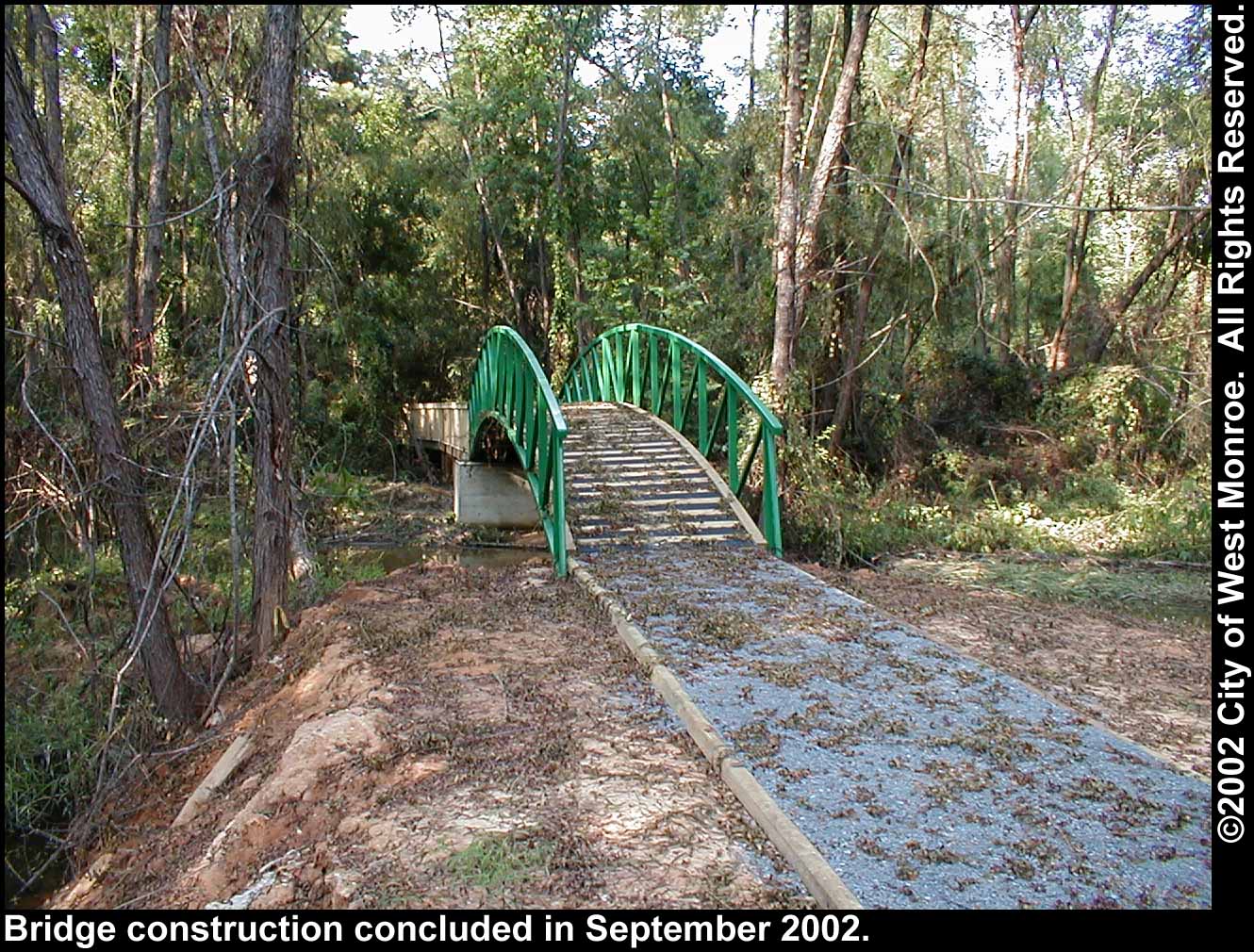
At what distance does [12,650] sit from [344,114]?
15.0 meters

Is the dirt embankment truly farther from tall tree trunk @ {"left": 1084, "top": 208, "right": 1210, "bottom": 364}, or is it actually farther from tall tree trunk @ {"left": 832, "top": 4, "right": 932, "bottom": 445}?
tall tree trunk @ {"left": 1084, "top": 208, "right": 1210, "bottom": 364}

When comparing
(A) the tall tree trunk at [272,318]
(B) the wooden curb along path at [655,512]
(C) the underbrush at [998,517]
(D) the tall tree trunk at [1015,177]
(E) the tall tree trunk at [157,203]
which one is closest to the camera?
(B) the wooden curb along path at [655,512]

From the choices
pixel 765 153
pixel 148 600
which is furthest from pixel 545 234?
pixel 148 600

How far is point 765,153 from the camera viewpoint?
16.0m

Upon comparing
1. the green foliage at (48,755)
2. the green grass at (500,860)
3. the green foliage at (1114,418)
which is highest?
the green foliage at (1114,418)

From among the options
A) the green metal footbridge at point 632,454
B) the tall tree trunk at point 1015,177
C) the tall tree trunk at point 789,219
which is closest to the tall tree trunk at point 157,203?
the green metal footbridge at point 632,454

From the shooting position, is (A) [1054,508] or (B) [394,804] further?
(A) [1054,508]

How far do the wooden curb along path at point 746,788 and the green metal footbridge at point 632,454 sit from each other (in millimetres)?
3003

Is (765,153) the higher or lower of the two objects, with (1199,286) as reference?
higher

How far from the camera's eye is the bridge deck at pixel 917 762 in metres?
3.47

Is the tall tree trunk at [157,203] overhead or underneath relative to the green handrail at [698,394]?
overhead

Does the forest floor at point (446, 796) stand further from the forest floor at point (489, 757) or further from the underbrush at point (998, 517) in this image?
the underbrush at point (998, 517)
